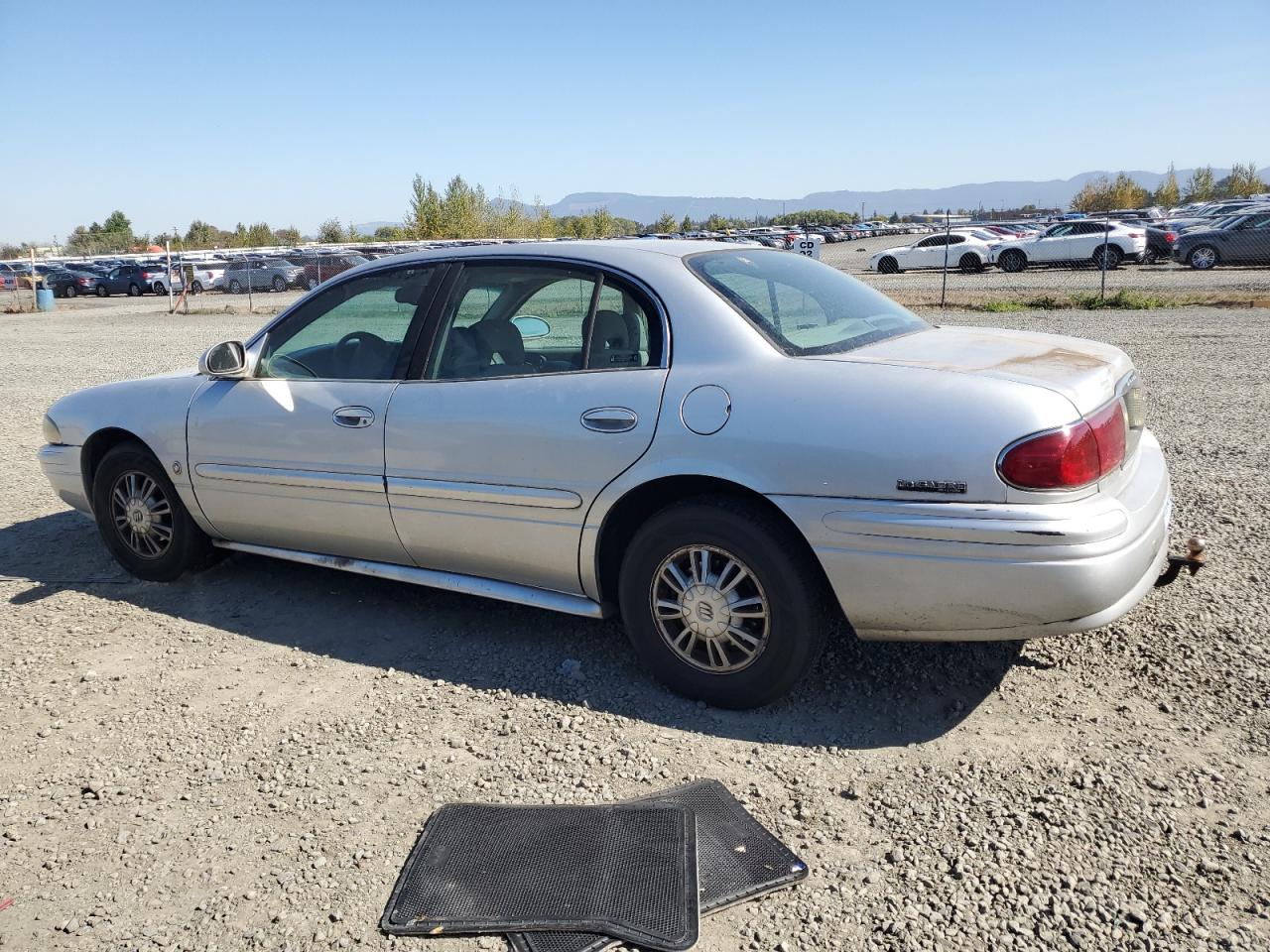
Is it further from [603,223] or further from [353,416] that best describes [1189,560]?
[603,223]

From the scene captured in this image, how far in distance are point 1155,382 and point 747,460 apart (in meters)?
8.20

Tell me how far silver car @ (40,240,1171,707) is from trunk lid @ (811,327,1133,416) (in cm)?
2

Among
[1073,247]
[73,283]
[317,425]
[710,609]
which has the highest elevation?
[73,283]

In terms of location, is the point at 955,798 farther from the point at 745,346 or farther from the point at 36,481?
the point at 36,481

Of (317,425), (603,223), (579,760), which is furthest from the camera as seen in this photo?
(603,223)

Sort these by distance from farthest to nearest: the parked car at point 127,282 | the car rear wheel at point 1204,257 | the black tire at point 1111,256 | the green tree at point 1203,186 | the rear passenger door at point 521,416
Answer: the green tree at point 1203,186, the parked car at point 127,282, the black tire at point 1111,256, the car rear wheel at point 1204,257, the rear passenger door at point 521,416

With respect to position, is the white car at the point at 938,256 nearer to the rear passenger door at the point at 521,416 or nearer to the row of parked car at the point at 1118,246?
the row of parked car at the point at 1118,246

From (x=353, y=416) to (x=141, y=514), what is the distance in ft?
5.25

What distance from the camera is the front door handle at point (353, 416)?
4215 millimetres

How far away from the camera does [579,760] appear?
11.0ft

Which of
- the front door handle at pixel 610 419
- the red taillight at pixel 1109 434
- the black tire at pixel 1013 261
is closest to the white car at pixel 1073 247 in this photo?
the black tire at pixel 1013 261

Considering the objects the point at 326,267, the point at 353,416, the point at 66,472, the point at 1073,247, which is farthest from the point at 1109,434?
the point at 326,267

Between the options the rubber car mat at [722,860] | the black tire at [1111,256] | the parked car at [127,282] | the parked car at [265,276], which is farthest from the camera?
the parked car at [127,282]

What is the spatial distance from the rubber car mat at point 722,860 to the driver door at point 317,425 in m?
1.82
